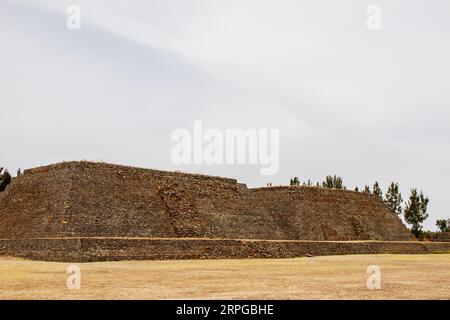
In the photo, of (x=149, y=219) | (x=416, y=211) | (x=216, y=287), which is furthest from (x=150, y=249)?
(x=416, y=211)

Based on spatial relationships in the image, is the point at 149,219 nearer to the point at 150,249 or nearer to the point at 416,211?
the point at 150,249

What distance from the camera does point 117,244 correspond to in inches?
1002

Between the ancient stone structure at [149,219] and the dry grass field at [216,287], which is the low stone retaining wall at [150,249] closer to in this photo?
the ancient stone structure at [149,219]

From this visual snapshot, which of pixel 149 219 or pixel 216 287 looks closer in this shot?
pixel 216 287

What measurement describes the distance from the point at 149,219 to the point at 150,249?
555 centimetres

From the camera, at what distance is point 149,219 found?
3203 centimetres

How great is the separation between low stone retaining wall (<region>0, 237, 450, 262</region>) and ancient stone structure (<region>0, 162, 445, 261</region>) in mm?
49

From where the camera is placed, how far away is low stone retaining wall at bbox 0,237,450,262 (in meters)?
24.5

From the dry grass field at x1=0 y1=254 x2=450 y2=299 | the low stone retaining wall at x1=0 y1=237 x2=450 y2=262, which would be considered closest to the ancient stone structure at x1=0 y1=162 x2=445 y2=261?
the low stone retaining wall at x1=0 y1=237 x2=450 y2=262

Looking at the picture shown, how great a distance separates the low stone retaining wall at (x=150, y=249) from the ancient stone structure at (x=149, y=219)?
49mm
